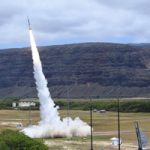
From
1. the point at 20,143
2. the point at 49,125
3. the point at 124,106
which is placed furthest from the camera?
the point at 124,106

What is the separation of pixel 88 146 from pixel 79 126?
19.1 m

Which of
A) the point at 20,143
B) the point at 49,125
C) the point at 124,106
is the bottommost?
the point at 20,143

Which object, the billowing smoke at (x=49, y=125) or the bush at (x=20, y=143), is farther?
the billowing smoke at (x=49, y=125)

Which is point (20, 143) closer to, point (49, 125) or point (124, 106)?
point (49, 125)

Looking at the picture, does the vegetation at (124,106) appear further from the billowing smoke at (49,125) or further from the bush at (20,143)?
the bush at (20,143)

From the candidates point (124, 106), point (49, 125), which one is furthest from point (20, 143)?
point (124, 106)

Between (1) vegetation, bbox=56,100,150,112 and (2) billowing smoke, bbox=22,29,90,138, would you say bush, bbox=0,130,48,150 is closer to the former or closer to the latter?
(2) billowing smoke, bbox=22,29,90,138

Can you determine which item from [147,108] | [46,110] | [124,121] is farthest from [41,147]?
[147,108]

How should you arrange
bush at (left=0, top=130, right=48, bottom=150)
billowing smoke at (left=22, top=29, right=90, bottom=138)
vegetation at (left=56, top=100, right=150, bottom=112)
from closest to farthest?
bush at (left=0, top=130, right=48, bottom=150) → billowing smoke at (left=22, top=29, right=90, bottom=138) → vegetation at (left=56, top=100, right=150, bottom=112)

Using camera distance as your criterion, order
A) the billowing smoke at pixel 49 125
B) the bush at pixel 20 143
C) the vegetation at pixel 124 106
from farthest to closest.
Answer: the vegetation at pixel 124 106, the billowing smoke at pixel 49 125, the bush at pixel 20 143

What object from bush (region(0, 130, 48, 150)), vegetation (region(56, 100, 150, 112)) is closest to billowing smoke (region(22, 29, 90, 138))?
bush (region(0, 130, 48, 150))

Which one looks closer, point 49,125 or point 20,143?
point 20,143

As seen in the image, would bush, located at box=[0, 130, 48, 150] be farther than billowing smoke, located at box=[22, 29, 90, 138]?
No

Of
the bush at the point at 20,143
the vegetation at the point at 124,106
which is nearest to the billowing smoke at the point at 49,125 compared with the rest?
the bush at the point at 20,143
